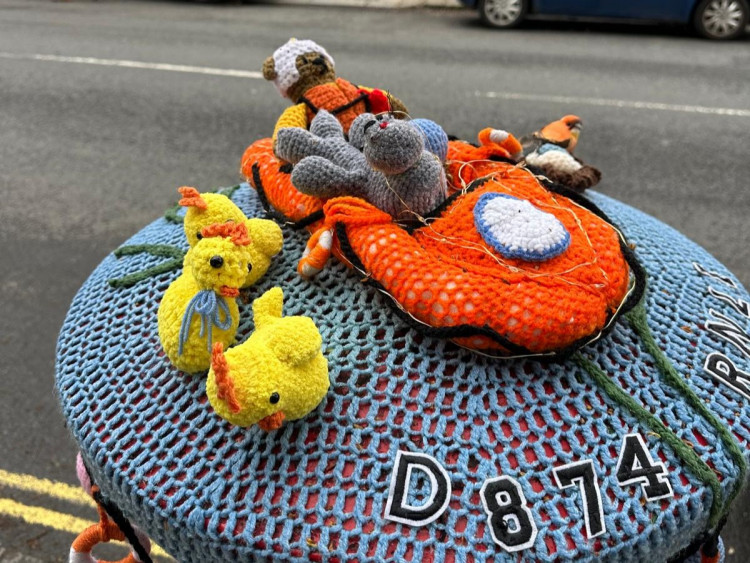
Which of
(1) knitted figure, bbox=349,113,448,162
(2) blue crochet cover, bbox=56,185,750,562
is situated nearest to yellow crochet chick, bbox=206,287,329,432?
(2) blue crochet cover, bbox=56,185,750,562

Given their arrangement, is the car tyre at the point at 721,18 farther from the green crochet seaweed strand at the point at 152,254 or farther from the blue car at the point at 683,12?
the green crochet seaweed strand at the point at 152,254

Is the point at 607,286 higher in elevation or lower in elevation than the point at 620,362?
higher

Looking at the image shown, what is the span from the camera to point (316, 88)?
167 centimetres

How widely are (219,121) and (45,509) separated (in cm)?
372

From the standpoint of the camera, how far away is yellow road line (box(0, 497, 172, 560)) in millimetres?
2449

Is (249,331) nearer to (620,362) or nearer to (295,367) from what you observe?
Result: (295,367)

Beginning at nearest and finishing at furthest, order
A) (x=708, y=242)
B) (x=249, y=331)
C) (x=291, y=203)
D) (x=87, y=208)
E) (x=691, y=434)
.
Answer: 1. (x=691, y=434)
2. (x=249, y=331)
3. (x=291, y=203)
4. (x=708, y=242)
5. (x=87, y=208)

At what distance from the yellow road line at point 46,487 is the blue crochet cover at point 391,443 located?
148cm

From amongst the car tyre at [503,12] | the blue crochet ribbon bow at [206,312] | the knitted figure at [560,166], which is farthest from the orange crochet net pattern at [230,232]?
the car tyre at [503,12]

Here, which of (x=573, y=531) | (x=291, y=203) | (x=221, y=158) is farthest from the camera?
(x=221, y=158)

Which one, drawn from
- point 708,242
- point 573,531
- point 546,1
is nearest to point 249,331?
point 573,531

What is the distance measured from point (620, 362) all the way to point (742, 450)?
0.26m

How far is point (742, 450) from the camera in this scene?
114cm

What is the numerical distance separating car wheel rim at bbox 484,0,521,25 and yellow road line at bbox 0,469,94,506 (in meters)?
7.45
